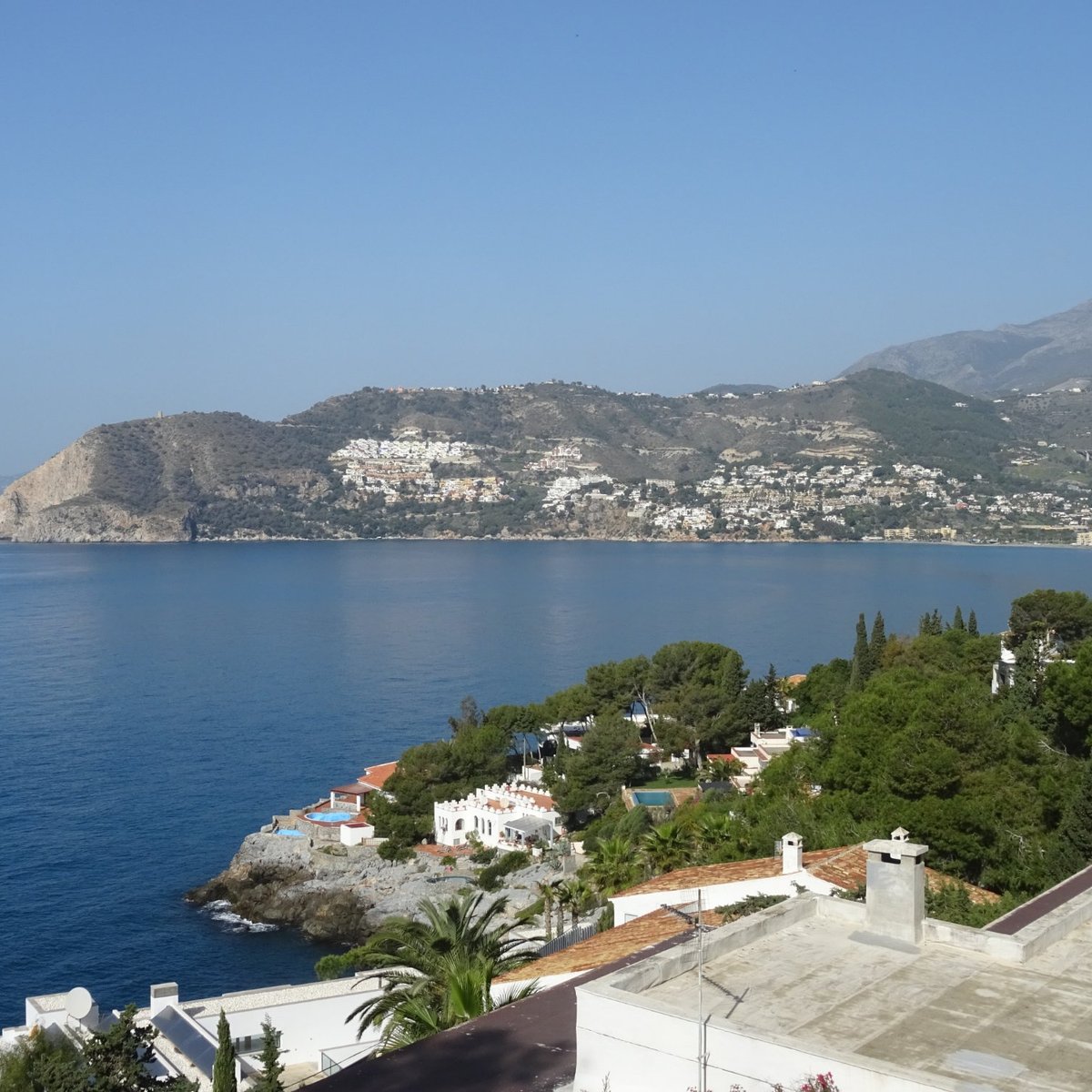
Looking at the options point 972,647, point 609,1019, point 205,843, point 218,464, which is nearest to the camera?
point 609,1019

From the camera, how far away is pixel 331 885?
1024 inches

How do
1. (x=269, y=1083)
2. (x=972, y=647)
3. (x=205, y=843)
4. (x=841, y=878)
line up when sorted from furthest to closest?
(x=972, y=647)
(x=205, y=843)
(x=841, y=878)
(x=269, y=1083)

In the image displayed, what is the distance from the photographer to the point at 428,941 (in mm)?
8906

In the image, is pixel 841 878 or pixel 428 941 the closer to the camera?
pixel 428 941

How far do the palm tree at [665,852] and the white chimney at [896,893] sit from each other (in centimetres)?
934

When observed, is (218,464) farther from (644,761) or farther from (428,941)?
(428,941)

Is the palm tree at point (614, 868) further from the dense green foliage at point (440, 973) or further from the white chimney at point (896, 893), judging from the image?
the white chimney at point (896, 893)

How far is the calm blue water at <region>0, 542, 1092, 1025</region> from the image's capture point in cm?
2358

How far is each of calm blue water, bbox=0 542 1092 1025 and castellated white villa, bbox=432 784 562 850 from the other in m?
5.32

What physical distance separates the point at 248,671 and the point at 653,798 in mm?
32555

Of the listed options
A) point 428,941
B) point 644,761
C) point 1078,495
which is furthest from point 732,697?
point 1078,495

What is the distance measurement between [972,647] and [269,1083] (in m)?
26.6

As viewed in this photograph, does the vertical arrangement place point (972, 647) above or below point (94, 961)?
above

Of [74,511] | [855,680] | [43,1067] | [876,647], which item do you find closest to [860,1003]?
[43,1067]
